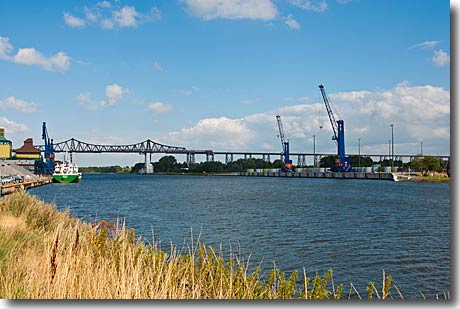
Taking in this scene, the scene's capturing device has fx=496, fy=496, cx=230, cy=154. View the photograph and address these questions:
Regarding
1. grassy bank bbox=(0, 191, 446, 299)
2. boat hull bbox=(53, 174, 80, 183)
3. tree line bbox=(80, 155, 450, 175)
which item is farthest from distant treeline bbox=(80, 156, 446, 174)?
grassy bank bbox=(0, 191, 446, 299)

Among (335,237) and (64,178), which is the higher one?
(64,178)

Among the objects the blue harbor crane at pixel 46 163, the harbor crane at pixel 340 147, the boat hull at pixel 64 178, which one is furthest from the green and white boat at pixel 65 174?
the harbor crane at pixel 340 147

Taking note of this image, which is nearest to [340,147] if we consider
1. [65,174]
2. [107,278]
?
[65,174]

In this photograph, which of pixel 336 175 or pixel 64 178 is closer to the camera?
pixel 64 178

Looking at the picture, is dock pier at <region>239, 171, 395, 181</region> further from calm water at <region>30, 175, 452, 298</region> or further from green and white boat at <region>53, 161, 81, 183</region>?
calm water at <region>30, 175, 452, 298</region>

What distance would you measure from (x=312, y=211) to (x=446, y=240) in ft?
32.0

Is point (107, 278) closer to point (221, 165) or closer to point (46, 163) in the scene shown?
point (46, 163)

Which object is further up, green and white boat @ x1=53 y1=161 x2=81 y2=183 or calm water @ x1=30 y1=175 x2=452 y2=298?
green and white boat @ x1=53 y1=161 x2=81 y2=183

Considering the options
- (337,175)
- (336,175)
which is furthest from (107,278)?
(336,175)

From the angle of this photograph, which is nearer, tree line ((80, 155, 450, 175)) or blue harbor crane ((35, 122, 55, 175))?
blue harbor crane ((35, 122, 55, 175))

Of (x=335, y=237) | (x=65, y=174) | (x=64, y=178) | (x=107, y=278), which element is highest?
(x=107, y=278)

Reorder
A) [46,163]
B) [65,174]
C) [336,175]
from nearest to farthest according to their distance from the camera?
[65,174] → [46,163] → [336,175]

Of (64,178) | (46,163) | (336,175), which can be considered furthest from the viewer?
(336,175)

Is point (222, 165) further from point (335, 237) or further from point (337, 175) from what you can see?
point (335, 237)
